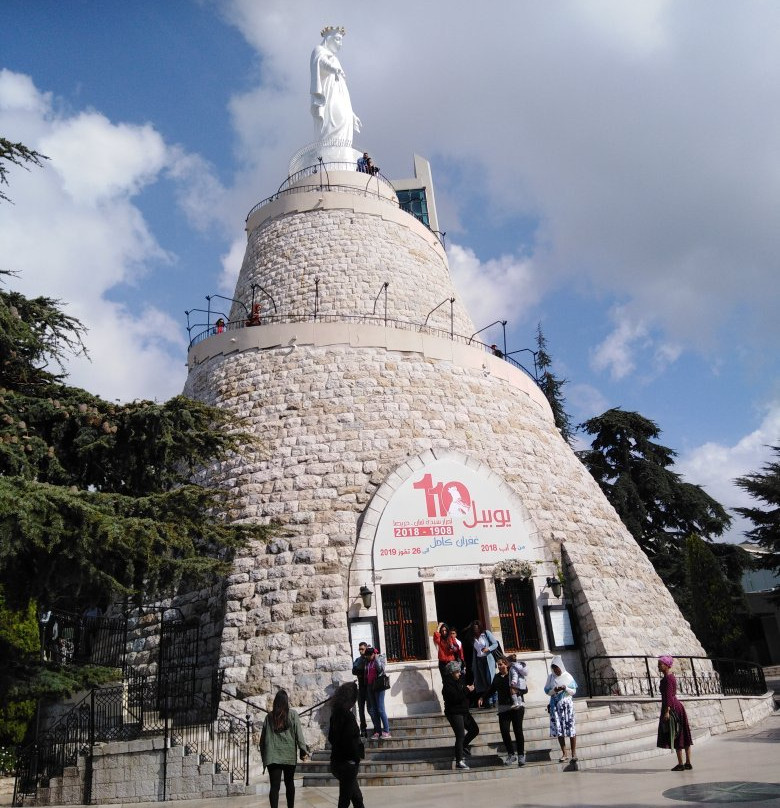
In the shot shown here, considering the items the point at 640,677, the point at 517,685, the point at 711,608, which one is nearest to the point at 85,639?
the point at 517,685

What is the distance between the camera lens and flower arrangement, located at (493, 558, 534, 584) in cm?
1207

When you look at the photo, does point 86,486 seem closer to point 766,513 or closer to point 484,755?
point 484,755

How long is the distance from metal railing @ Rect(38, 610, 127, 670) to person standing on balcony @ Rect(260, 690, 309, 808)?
23.0 feet

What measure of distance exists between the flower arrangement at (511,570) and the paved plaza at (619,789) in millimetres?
3943

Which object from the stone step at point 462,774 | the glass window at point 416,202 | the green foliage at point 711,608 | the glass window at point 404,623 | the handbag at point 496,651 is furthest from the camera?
the glass window at point 416,202

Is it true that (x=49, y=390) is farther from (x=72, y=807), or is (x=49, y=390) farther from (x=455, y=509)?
(x=455, y=509)

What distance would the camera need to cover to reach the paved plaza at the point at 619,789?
6020 mm

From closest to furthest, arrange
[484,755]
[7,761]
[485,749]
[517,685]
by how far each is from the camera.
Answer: [517,685] → [484,755] → [485,749] → [7,761]

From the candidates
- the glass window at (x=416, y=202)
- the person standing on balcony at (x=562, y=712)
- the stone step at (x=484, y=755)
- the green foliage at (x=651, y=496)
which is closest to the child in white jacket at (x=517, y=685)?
the person standing on balcony at (x=562, y=712)

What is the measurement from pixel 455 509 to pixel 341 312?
699cm

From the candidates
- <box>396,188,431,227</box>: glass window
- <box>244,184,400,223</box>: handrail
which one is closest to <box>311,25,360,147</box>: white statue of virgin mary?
<box>244,184,400,223</box>: handrail

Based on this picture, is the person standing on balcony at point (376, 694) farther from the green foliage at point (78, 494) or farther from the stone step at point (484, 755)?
the green foliage at point (78, 494)

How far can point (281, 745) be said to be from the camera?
619cm

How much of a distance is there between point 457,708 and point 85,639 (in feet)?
26.7
